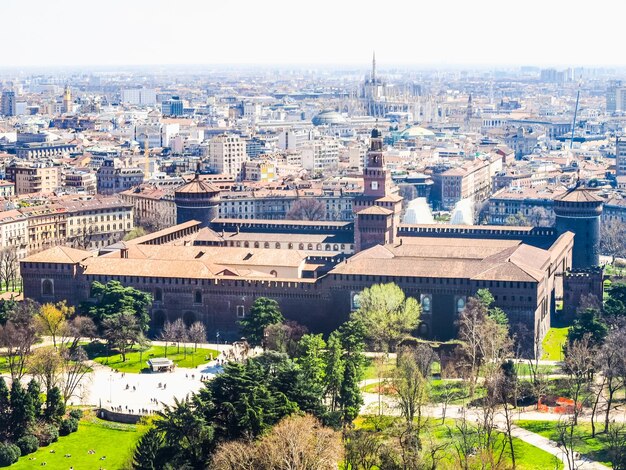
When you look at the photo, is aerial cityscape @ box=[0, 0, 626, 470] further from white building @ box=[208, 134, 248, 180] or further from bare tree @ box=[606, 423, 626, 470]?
white building @ box=[208, 134, 248, 180]

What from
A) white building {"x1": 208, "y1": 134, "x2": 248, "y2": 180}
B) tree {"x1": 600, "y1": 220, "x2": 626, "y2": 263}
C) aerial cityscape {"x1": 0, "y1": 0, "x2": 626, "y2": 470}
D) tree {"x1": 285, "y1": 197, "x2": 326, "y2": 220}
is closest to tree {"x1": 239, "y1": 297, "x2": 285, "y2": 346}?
aerial cityscape {"x1": 0, "y1": 0, "x2": 626, "y2": 470}

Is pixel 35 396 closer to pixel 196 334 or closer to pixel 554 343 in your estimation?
pixel 196 334

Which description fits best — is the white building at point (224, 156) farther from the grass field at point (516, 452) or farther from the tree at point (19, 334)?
the grass field at point (516, 452)

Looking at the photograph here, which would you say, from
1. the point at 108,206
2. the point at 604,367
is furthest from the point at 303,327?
the point at 108,206

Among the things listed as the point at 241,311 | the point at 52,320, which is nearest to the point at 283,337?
the point at 241,311

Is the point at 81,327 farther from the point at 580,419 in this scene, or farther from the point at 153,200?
the point at 153,200
